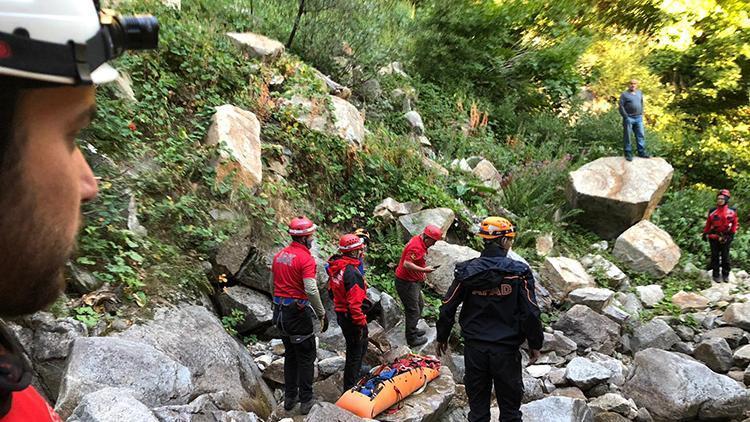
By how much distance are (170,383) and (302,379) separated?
5.69 feet

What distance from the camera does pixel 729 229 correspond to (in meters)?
10.7

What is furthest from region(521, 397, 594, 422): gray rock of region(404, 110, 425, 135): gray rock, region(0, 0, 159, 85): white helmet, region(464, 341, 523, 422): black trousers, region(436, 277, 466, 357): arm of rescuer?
region(404, 110, 425, 135): gray rock

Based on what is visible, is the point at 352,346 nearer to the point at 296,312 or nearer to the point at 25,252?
the point at 296,312

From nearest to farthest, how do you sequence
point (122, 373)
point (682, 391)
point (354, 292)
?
point (122, 373)
point (354, 292)
point (682, 391)

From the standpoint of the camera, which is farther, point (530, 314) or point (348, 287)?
point (348, 287)

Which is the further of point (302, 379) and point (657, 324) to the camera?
point (657, 324)

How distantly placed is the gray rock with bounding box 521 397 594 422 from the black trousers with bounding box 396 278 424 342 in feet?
7.37

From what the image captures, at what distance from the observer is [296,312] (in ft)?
18.4

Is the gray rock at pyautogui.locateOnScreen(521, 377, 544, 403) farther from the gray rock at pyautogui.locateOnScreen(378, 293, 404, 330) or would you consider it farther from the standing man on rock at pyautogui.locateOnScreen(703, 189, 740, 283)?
the standing man on rock at pyautogui.locateOnScreen(703, 189, 740, 283)

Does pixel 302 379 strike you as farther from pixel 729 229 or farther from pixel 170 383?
pixel 729 229

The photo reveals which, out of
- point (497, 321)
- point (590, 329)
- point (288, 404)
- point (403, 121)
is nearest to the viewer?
point (497, 321)

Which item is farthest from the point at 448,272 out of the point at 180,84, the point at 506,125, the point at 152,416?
the point at 506,125

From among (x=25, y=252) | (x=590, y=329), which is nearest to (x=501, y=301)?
(x=590, y=329)

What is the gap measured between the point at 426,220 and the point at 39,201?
28.2ft
